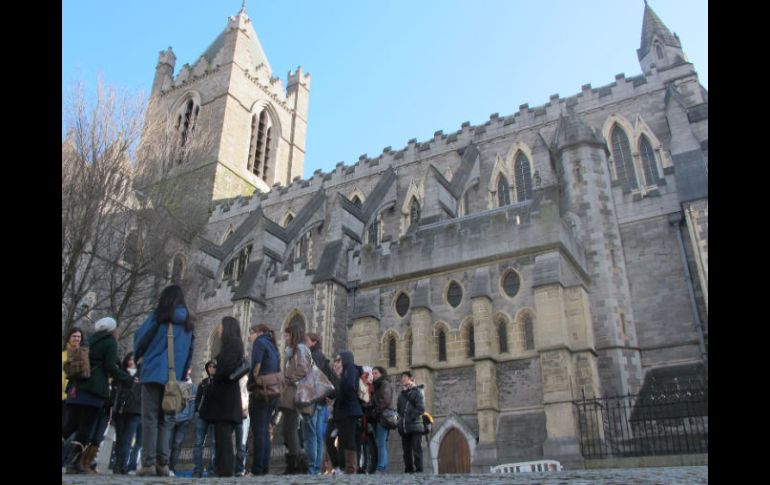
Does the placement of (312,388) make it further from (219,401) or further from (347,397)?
(219,401)

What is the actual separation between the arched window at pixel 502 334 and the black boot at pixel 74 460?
Result: 9.91 metres

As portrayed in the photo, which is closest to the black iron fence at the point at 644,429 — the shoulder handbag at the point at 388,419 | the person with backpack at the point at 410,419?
the person with backpack at the point at 410,419

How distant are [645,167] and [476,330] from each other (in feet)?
32.9

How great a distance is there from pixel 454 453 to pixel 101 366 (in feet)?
30.6

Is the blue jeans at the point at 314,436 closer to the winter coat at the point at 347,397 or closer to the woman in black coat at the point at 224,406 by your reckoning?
the winter coat at the point at 347,397

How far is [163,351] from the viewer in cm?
614

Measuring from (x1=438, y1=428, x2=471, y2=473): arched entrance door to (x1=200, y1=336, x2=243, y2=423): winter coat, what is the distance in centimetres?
854

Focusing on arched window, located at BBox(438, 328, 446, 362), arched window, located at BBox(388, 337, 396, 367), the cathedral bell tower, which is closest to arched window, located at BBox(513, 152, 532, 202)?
arched window, located at BBox(438, 328, 446, 362)

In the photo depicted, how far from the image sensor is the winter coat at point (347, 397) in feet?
25.5

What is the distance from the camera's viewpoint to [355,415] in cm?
776

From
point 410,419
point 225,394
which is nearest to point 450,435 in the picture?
point 410,419
